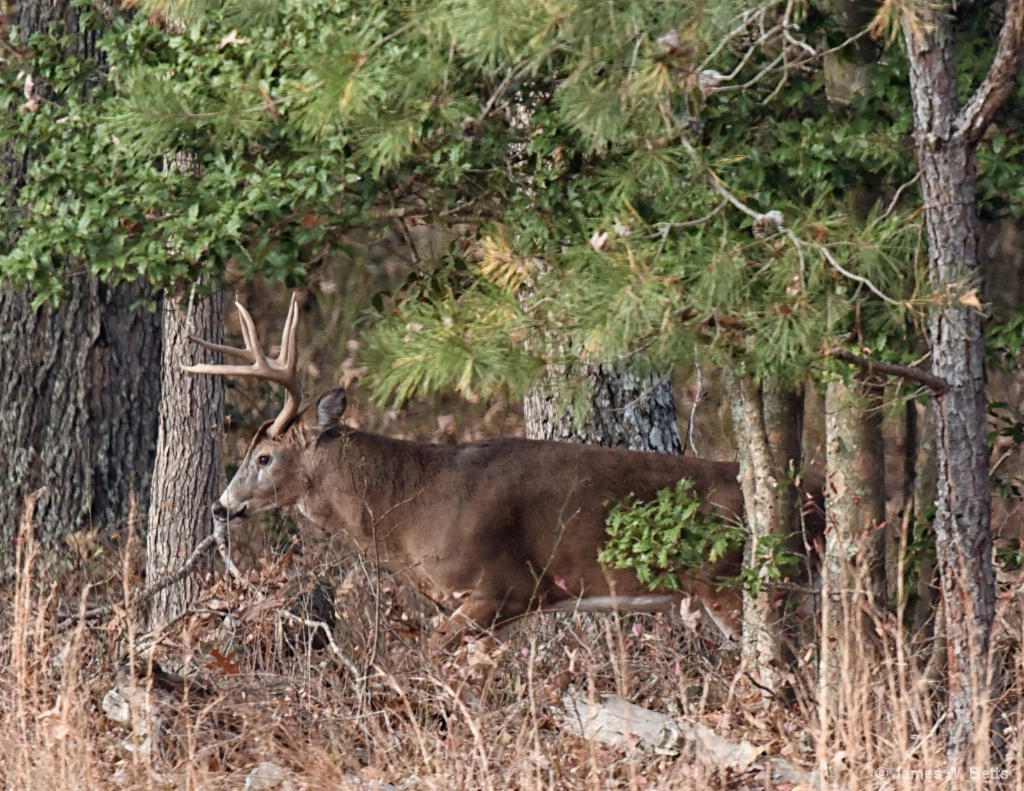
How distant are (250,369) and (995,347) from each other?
3.83 m

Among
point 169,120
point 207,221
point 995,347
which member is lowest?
point 995,347

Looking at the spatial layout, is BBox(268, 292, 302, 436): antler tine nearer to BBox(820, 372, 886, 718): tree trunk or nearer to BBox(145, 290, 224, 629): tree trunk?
BBox(145, 290, 224, 629): tree trunk

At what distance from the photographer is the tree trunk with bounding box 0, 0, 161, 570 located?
928 cm

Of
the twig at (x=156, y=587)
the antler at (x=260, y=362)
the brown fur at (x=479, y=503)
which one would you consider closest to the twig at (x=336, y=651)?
the twig at (x=156, y=587)

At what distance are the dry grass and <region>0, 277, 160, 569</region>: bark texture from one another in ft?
6.48

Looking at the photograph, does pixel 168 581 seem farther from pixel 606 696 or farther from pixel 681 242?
pixel 681 242

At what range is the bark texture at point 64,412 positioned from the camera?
30.5 ft

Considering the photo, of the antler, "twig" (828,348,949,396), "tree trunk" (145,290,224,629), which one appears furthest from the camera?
"tree trunk" (145,290,224,629)

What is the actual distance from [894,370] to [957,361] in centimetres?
30

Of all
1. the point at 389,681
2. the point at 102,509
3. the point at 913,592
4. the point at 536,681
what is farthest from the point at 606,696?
the point at 102,509

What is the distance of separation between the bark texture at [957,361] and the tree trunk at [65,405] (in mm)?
5506

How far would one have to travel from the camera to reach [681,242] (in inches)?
198

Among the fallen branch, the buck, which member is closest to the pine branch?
the fallen branch

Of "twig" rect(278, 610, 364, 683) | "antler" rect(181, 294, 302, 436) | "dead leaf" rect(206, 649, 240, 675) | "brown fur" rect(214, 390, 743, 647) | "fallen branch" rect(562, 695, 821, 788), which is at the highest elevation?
"antler" rect(181, 294, 302, 436)
